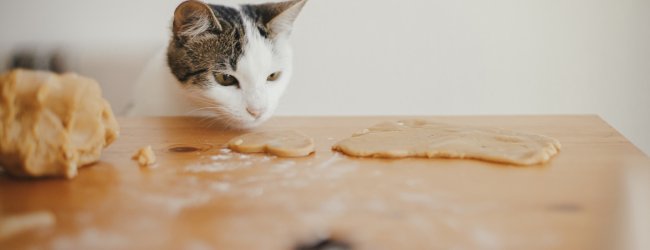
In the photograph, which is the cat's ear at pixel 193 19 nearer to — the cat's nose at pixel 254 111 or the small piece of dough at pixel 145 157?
the cat's nose at pixel 254 111

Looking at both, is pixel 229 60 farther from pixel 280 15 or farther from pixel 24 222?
pixel 24 222

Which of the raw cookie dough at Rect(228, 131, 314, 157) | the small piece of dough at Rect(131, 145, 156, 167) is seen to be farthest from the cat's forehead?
the small piece of dough at Rect(131, 145, 156, 167)

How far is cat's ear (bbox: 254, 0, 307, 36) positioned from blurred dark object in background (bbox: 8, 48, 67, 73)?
2.11ft

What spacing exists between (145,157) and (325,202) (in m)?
0.37

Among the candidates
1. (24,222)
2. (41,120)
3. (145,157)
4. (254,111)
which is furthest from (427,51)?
(24,222)

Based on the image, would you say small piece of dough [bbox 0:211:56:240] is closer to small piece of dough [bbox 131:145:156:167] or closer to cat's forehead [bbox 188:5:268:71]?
small piece of dough [bbox 131:145:156:167]

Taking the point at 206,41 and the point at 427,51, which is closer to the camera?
the point at 206,41

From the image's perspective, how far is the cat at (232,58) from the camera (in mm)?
1156

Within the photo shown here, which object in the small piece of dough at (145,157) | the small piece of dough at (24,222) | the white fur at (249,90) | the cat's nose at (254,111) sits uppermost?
the white fur at (249,90)

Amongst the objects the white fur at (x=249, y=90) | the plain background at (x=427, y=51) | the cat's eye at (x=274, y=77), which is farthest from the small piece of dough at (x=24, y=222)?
the plain background at (x=427, y=51)

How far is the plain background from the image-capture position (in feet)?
5.04

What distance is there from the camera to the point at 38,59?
5.00 feet

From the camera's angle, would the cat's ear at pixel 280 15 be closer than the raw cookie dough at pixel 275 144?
No

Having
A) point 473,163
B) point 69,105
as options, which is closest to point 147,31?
point 69,105
